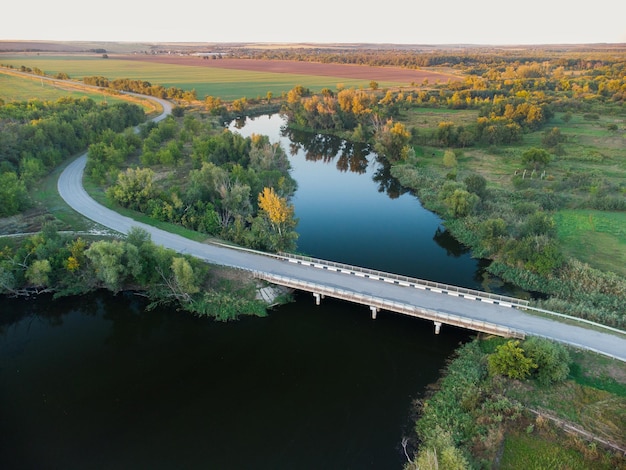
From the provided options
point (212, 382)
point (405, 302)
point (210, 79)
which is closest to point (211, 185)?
point (212, 382)

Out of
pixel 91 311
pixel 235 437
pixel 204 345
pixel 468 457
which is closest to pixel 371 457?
pixel 468 457

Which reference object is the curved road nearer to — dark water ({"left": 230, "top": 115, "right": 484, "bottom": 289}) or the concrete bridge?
the concrete bridge

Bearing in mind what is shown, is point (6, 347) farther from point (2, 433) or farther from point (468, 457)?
point (468, 457)

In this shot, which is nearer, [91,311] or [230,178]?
[91,311]

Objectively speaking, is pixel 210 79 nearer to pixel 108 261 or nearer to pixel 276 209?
pixel 276 209

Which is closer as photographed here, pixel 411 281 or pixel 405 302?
pixel 405 302

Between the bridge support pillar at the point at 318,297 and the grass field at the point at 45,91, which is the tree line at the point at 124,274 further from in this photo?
the grass field at the point at 45,91

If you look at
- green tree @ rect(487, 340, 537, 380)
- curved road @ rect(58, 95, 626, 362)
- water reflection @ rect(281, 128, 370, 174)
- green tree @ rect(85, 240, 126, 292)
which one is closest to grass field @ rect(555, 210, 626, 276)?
curved road @ rect(58, 95, 626, 362)
